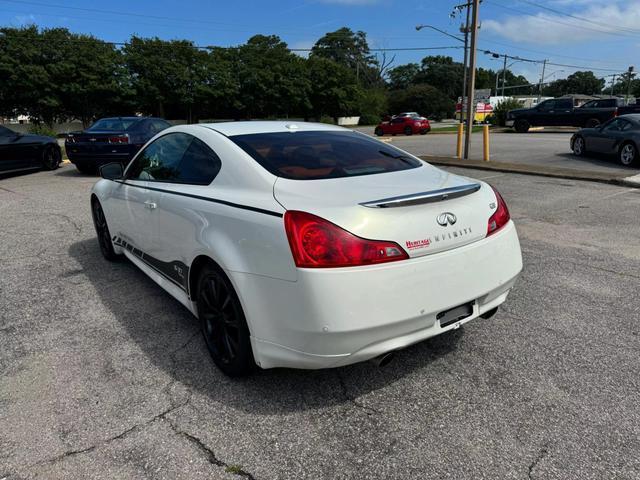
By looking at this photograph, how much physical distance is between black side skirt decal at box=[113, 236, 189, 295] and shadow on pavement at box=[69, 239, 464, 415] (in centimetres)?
39

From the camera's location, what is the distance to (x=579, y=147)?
15.1 metres

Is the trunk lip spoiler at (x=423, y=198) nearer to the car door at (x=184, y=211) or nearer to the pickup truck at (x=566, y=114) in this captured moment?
the car door at (x=184, y=211)

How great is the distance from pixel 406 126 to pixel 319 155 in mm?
32947

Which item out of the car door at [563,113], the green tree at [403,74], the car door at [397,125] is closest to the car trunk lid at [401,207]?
the car door at [563,113]

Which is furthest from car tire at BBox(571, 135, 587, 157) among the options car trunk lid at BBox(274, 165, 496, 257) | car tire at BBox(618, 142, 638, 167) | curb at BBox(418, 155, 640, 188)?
car trunk lid at BBox(274, 165, 496, 257)

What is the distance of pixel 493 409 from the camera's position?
106 inches

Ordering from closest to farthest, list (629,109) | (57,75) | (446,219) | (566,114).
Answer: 1. (446,219)
2. (629,109)
3. (566,114)
4. (57,75)

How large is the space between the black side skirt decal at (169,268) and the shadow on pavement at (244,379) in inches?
15.2

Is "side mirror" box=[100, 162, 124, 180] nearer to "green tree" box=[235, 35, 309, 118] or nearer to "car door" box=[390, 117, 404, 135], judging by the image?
"car door" box=[390, 117, 404, 135]

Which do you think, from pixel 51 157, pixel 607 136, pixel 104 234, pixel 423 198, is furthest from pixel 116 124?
pixel 607 136

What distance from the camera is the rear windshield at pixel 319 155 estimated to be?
9.96 feet

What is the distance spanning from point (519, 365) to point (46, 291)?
4.09 meters

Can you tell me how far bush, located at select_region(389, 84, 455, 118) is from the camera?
249ft

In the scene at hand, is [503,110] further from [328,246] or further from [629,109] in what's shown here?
[328,246]
